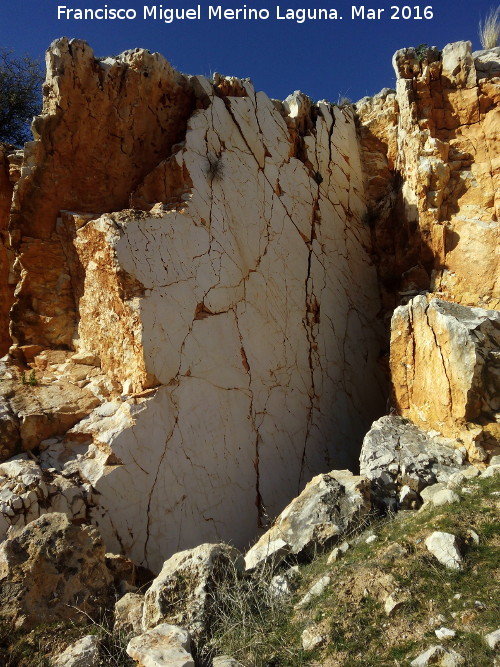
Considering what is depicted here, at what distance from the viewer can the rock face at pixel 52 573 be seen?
344 cm

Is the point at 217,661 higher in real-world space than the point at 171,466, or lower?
lower

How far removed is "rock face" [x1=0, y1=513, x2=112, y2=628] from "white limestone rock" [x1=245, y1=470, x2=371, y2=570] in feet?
3.31

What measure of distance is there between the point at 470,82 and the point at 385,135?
1384 mm

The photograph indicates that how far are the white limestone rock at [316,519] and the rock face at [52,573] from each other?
101cm

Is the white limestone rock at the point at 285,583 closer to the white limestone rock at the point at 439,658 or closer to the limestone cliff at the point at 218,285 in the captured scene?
the white limestone rock at the point at 439,658

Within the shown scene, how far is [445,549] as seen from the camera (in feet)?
11.5

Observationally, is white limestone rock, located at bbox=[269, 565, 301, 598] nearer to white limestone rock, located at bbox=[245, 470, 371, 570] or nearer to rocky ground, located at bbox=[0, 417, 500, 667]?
rocky ground, located at bbox=[0, 417, 500, 667]

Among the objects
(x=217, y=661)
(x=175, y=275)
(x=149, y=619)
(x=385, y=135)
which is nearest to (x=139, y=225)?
(x=175, y=275)

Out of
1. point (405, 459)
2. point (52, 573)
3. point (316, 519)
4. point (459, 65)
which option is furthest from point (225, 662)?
point (459, 65)

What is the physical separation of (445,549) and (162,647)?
1.73 m

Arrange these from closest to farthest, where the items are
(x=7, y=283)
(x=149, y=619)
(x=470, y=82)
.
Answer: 1. (x=149, y=619)
2. (x=7, y=283)
3. (x=470, y=82)

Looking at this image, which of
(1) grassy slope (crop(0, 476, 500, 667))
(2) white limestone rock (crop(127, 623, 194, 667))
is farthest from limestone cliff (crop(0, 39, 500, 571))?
(2) white limestone rock (crop(127, 623, 194, 667))

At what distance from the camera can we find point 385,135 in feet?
26.9

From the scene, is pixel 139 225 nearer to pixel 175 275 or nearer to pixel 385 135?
pixel 175 275
